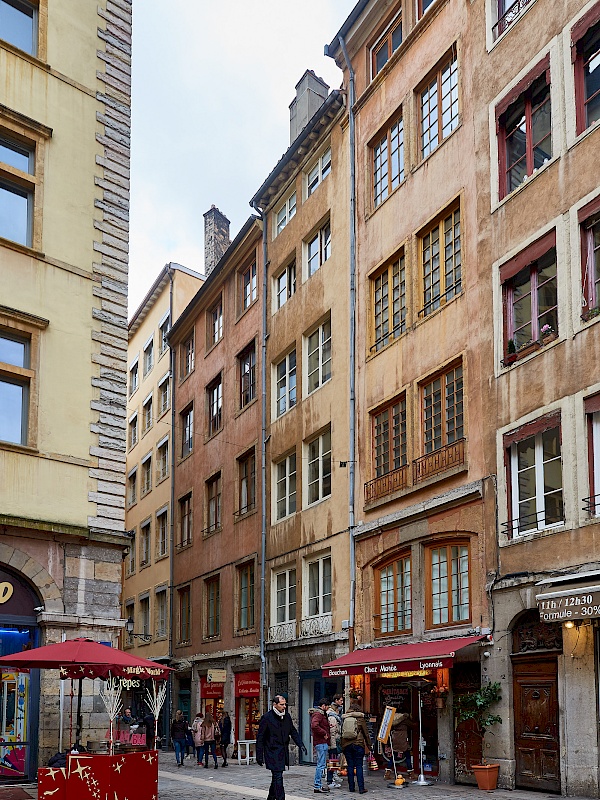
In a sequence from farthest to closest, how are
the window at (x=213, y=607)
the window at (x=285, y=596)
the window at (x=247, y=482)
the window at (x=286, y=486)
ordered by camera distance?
the window at (x=213, y=607), the window at (x=247, y=482), the window at (x=286, y=486), the window at (x=285, y=596)

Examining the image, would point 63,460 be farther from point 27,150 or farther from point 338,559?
point 338,559

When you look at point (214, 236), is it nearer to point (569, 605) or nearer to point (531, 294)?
point (531, 294)

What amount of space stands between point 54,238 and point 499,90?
28.1 ft

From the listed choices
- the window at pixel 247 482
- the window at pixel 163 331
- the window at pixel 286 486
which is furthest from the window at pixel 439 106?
the window at pixel 163 331

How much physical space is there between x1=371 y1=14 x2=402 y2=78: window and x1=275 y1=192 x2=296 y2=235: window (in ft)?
18.1

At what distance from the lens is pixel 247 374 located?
3222 cm

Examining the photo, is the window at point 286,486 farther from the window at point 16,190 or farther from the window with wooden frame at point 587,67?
the window with wooden frame at point 587,67

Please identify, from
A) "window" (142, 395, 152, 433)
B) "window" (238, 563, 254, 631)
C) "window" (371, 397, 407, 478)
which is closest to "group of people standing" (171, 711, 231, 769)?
"window" (238, 563, 254, 631)

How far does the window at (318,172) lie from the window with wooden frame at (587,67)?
36.2 ft

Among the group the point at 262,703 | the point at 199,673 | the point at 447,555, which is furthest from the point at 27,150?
the point at 199,673

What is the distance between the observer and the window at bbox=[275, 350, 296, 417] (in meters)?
28.5

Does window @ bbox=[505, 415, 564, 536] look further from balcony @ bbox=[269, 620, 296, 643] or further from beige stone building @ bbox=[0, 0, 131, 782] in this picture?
balcony @ bbox=[269, 620, 296, 643]

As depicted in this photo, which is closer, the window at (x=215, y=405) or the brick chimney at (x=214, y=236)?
the window at (x=215, y=405)

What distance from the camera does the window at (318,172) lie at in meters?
27.4
